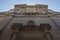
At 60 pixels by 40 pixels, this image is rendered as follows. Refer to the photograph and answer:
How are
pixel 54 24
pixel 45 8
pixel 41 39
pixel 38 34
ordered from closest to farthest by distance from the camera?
pixel 41 39
pixel 38 34
pixel 54 24
pixel 45 8

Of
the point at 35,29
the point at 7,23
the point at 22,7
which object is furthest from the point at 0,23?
the point at 22,7

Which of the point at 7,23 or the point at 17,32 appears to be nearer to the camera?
the point at 17,32

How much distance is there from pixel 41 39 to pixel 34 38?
1.80 ft

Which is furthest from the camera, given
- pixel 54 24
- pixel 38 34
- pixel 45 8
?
pixel 45 8

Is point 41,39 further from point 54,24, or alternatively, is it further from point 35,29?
point 54,24

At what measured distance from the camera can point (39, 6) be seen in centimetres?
2377

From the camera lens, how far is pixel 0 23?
1476 cm

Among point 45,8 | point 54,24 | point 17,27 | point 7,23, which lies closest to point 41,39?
point 17,27

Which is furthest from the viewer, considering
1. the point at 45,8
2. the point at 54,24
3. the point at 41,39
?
the point at 45,8

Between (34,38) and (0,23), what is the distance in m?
4.71

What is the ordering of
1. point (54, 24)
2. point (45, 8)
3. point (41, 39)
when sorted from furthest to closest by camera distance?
1. point (45, 8)
2. point (54, 24)
3. point (41, 39)

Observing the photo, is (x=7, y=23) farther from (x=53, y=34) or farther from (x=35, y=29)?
(x=53, y=34)

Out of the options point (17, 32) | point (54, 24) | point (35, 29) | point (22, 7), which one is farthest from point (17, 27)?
point (22, 7)

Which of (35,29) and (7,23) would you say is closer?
(35,29)
